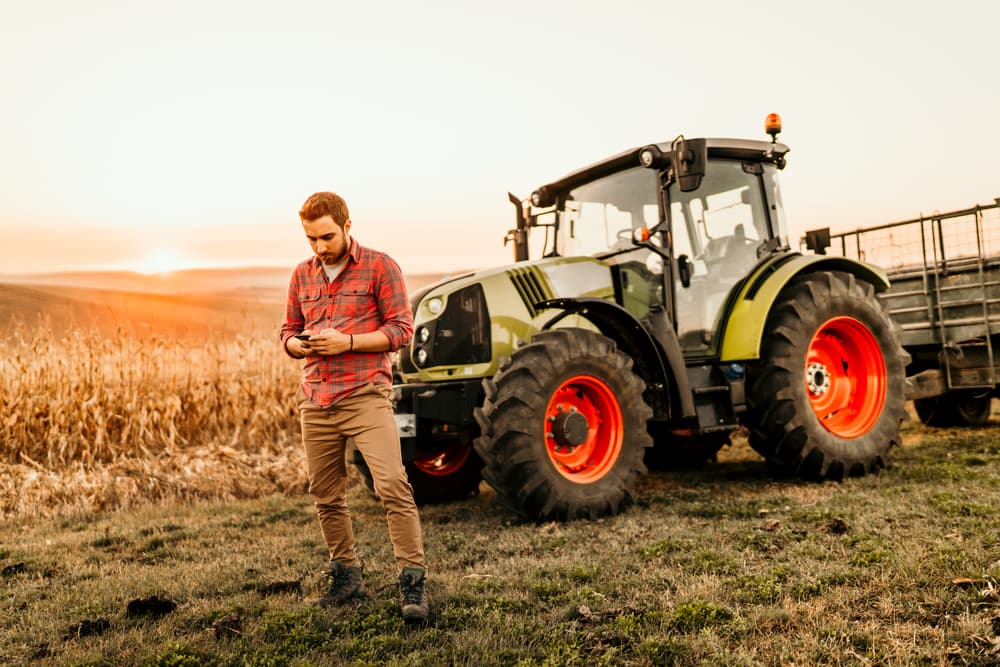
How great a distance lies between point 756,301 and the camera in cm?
629

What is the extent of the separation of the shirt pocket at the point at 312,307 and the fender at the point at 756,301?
11.7 ft

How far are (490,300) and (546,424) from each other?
97cm

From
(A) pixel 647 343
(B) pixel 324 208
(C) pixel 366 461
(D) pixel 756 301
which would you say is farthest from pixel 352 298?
(D) pixel 756 301

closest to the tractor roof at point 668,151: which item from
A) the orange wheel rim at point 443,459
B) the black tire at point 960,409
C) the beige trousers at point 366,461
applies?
the orange wheel rim at point 443,459

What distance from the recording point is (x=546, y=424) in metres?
5.33

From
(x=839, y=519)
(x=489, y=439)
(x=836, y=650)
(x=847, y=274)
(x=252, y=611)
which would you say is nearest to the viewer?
(x=836, y=650)

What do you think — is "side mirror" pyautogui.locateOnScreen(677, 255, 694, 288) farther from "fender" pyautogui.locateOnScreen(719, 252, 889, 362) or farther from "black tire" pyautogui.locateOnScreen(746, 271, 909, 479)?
"black tire" pyautogui.locateOnScreen(746, 271, 909, 479)

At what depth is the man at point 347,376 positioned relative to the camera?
142 inches

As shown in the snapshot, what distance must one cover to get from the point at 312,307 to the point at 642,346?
2776mm

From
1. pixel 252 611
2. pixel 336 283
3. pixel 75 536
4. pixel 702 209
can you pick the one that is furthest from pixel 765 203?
pixel 75 536

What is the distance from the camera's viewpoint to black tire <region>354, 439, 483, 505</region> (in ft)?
20.7

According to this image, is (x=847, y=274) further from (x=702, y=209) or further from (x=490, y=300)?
(x=490, y=300)

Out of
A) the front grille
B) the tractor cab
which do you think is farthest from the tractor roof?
the front grille

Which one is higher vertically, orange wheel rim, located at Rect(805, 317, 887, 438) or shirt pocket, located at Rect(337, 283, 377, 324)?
shirt pocket, located at Rect(337, 283, 377, 324)
